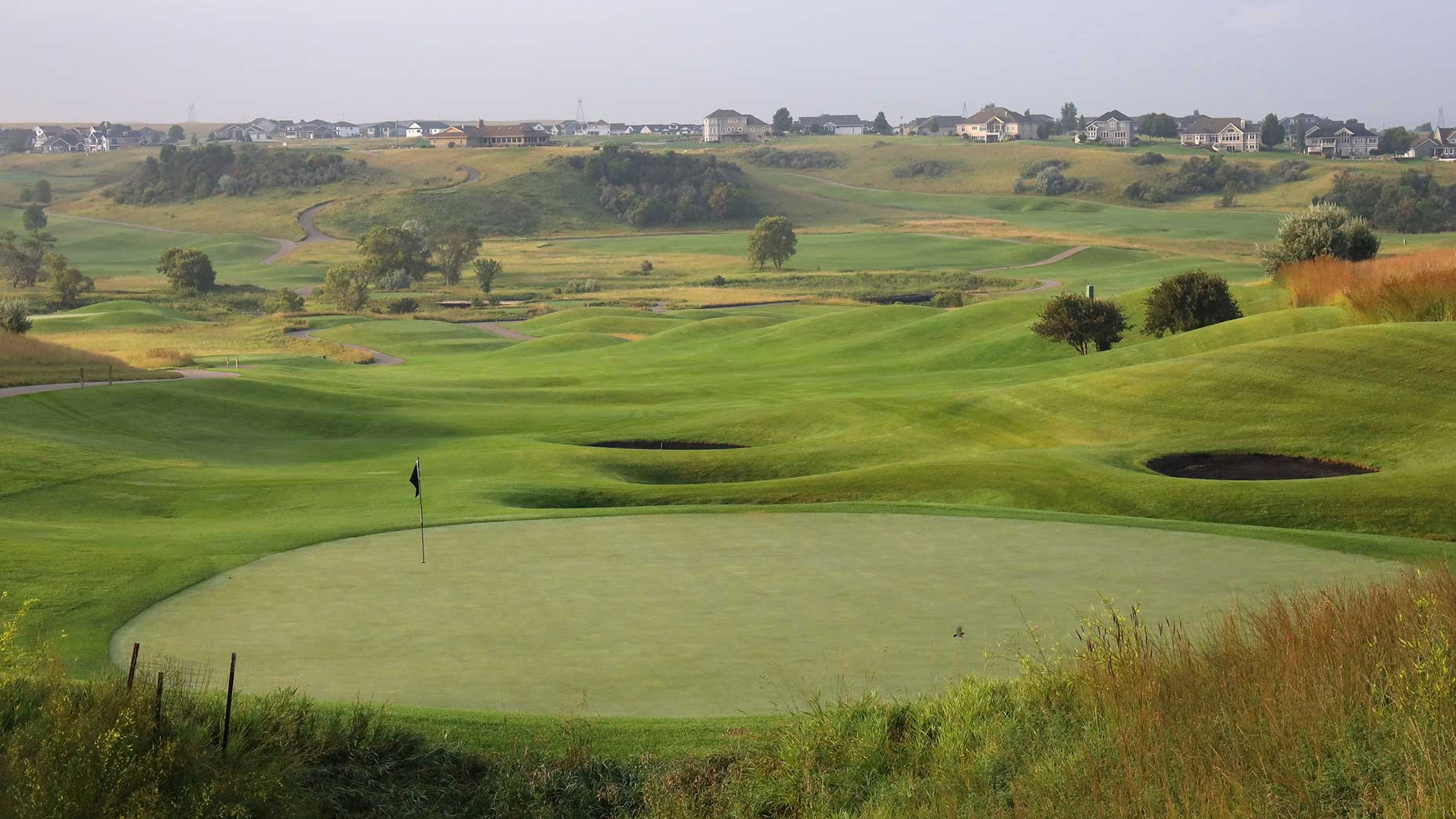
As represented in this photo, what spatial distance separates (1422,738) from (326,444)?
2999cm

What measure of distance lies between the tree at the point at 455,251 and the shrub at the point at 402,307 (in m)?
20.1

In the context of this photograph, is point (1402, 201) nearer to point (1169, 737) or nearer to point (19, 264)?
point (19, 264)

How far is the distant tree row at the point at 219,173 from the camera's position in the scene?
178500 mm

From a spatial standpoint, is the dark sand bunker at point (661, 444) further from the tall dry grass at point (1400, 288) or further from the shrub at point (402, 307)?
the shrub at point (402, 307)

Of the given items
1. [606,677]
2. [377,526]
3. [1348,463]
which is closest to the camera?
[606,677]

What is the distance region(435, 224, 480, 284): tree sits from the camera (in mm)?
121938

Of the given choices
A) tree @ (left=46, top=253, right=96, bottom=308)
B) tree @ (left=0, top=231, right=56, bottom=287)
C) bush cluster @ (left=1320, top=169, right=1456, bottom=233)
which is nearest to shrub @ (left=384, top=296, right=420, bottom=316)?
tree @ (left=46, top=253, right=96, bottom=308)

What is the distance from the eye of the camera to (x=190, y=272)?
10825cm

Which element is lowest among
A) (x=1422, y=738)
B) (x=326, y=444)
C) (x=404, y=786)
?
(x=326, y=444)

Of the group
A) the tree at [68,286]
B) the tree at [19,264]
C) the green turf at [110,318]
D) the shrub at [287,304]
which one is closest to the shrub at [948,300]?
the shrub at [287,304]

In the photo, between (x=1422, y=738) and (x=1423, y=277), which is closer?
(x=1422, y=738)

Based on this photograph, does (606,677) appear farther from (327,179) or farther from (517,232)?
(327,179)

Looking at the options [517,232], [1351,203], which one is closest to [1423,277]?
[1351,203]

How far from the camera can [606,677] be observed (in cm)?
1223
